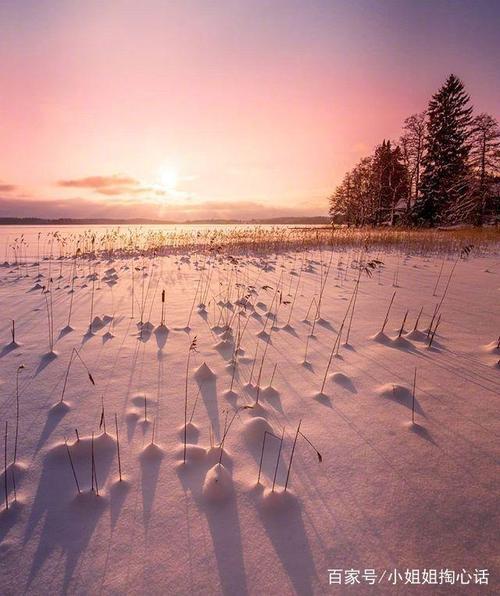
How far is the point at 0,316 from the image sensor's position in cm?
428

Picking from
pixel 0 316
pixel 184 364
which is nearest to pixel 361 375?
pixel 184 364

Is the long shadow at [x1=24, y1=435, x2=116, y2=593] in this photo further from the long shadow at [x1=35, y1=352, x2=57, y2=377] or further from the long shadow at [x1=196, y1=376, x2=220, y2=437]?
the long shadow at [x1=35, y1=352, x2=57, y2=377]

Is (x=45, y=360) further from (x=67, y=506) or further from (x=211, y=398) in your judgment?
(x=67, y=506)

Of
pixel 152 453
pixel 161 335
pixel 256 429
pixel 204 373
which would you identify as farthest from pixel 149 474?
pixel 161 335

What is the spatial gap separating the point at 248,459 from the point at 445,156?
32.3m

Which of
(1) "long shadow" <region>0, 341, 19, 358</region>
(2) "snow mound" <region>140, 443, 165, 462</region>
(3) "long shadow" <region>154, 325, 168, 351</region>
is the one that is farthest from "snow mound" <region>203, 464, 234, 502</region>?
(1) "long shadow" <region>0, 341, 19, 358</region>

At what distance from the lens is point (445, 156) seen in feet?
87.0

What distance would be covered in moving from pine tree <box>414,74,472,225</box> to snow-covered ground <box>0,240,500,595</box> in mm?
27336

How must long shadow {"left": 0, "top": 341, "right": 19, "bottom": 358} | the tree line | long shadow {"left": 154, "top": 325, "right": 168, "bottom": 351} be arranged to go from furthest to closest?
the tree line, long shadow {"left": 154, "top": 325, "right": 168, "bottom": 351}, long shadow {"left": 0, "top": 341, "right": 19, "bottom": 358}

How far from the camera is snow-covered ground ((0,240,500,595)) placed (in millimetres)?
1230

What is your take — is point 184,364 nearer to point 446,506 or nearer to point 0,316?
point 446,506

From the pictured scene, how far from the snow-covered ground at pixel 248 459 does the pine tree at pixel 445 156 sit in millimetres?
27336

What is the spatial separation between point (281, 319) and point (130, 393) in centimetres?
234

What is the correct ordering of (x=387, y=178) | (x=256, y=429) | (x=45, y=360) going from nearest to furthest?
(x=256, y=429) < (x=45, y=360) < (x=387, y=178)
